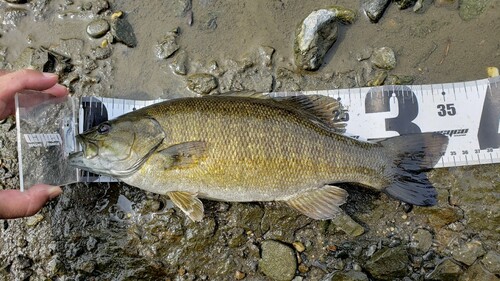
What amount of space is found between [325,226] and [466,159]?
159 cm

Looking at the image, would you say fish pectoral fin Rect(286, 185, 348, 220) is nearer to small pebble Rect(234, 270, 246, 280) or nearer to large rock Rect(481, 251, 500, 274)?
small pebble Rect(234, 270, 246, 280)

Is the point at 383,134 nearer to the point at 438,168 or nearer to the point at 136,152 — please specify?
the point at 438,168

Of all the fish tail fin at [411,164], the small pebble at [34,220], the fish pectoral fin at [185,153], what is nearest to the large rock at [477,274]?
the fish tail fin at [411,164]

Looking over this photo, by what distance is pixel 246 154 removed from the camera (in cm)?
367

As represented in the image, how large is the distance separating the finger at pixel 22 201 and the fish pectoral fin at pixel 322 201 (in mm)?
2225

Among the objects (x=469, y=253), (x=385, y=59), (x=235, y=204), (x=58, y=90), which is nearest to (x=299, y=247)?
(x=235, y=204)

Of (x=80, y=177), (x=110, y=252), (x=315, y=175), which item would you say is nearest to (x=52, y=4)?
(x=80, y=177)

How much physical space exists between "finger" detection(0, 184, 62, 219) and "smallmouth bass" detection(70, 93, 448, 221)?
37 cm

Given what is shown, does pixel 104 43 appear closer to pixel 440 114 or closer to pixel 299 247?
pixel 299 247

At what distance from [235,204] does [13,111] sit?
7.67 feet

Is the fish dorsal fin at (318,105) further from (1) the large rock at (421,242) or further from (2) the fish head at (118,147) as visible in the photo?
(1) the large rock at (421,242)

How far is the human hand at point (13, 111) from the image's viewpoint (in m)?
3.33

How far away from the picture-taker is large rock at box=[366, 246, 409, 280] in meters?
4.12

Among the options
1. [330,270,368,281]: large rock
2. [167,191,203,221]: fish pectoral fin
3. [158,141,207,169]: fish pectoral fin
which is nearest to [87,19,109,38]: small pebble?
[158,141,207,169]: fish pectoral fin
